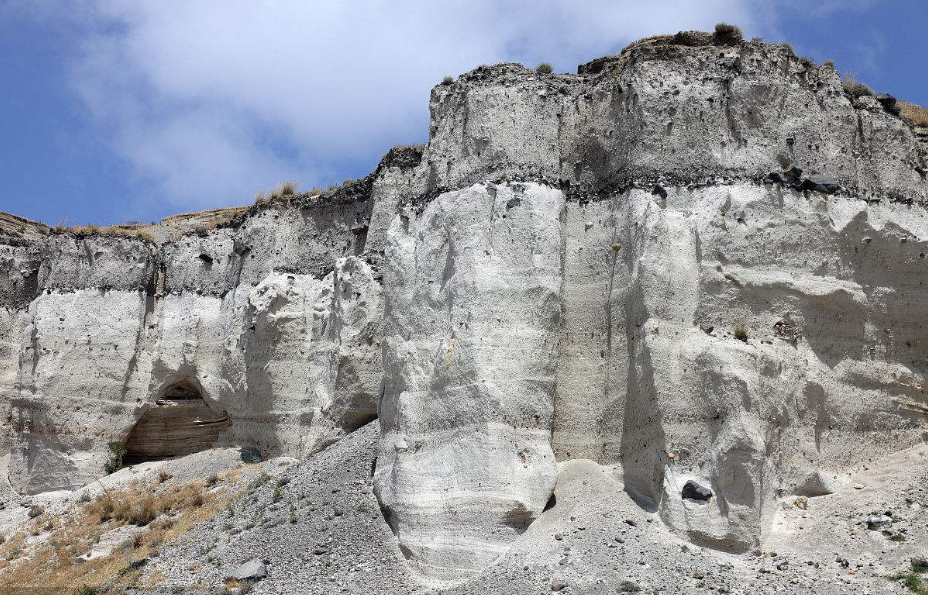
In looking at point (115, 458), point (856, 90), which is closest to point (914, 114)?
point (856, 90)

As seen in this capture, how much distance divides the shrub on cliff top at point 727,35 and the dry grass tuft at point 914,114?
3632 mm

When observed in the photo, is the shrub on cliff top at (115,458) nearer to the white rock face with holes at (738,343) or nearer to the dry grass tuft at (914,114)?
the white rock face with holes at (738,343)

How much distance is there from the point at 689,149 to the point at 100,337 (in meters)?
16.6

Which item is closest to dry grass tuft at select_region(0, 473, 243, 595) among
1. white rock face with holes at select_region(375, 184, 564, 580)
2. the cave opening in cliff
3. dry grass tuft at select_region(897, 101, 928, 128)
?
the cave opening in cliff

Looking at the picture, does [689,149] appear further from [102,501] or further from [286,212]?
[102,501]

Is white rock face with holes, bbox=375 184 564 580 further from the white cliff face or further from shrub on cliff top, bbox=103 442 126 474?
shrub on cliff top, bbox=103 442 126 474

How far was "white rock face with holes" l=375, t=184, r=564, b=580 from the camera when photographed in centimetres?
1545

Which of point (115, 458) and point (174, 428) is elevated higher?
point (174, 428)

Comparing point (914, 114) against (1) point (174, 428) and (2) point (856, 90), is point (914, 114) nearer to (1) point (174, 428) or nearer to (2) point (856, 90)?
(2) point (856, 90)

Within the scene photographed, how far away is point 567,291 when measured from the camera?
686 inches

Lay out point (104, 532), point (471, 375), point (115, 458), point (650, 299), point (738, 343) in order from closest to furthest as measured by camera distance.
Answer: point (738, 343), point (650, 299), point (471, 375), point (104, 532), point (115, 458)

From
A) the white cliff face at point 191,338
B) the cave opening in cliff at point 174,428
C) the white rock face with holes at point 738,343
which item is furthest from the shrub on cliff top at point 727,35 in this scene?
the cave opening in cliff at point 174,428

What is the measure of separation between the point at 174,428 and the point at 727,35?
17031mm

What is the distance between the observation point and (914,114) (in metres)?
21.1
